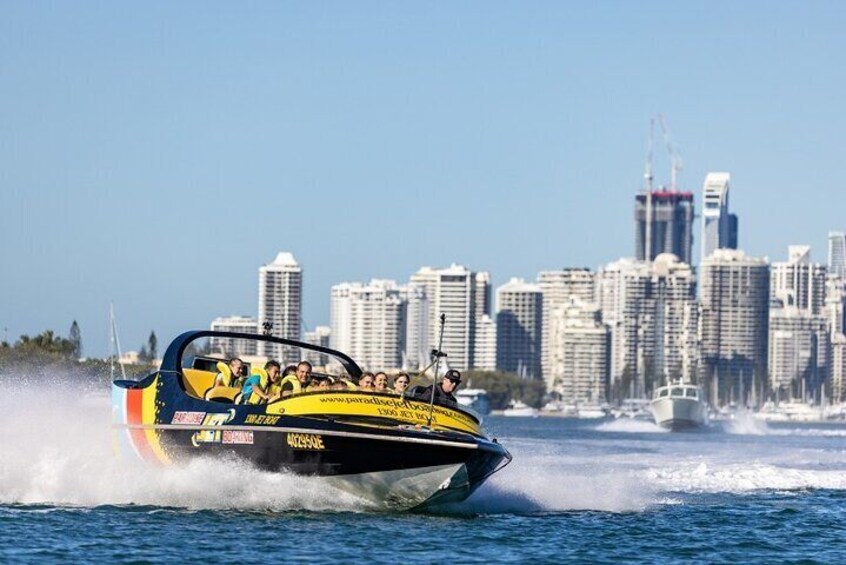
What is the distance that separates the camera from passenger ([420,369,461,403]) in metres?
25.1

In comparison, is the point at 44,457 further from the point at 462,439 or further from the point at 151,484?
the point at 462,439

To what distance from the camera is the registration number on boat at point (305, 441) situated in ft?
79.8

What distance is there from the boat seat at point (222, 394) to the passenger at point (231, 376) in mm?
93

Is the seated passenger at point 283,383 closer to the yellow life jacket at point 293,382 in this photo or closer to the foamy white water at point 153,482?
the yellow life jacket at point 293,382

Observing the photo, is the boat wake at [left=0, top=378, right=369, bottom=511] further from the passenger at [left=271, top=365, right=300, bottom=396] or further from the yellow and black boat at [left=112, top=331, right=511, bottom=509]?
the passenger at [left=271, top=365, right=300, bottom=396]

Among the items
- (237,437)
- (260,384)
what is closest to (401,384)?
(260,384)

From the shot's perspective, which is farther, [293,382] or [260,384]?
[260,384]

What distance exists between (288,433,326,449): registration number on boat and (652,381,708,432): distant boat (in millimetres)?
102996

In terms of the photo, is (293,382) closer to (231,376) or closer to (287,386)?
(287,386)

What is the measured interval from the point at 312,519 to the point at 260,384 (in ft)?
7.84

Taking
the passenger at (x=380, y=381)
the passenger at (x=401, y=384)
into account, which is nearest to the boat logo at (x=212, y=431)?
the passenger at (x=380, y=381)

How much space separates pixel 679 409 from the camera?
12606cm

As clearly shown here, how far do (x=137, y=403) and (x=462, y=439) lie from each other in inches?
203

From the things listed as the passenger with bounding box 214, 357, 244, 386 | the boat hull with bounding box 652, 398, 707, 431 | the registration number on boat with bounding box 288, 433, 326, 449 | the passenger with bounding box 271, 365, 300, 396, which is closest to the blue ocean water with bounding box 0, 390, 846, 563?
the registration number on boat with bounding box 288, 433, 326, 449
